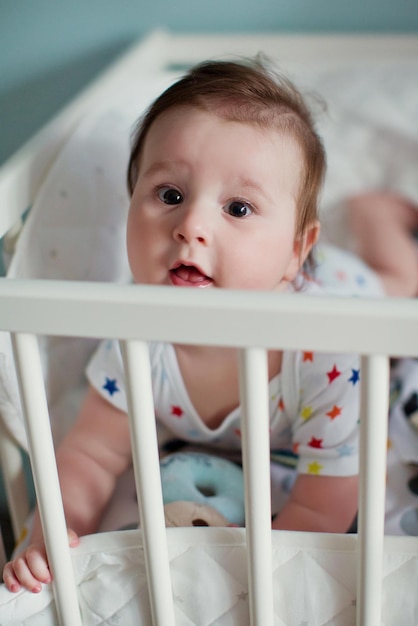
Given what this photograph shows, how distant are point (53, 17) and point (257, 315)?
1.16m

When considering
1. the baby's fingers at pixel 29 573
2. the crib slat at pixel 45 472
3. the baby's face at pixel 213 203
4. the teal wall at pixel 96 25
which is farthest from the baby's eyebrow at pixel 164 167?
the teal wall at pixel 96 25

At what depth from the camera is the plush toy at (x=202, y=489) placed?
0.80 m

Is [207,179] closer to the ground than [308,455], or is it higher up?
higher up

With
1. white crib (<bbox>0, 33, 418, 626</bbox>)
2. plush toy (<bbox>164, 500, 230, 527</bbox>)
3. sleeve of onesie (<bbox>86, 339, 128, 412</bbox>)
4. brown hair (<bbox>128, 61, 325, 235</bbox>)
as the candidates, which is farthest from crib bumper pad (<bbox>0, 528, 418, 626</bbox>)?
brown hair (<bbox>128, 61, 325, 235</bbox>)

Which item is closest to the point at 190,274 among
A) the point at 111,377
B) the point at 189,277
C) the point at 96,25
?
the point at 189,277

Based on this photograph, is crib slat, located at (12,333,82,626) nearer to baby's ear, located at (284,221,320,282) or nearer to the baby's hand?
the baby's hand

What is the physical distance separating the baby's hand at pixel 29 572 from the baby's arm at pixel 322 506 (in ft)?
0.78

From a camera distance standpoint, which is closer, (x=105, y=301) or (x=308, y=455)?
(x=105, y=301)

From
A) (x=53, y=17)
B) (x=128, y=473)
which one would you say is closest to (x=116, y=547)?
(x=128, y=473)

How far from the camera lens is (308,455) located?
83cm

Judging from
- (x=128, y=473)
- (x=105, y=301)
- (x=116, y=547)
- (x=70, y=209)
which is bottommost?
(x=128, y=473)

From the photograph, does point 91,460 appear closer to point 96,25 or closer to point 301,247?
point 301,247

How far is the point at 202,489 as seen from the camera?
0.89 metres

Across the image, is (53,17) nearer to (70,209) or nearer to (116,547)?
(70,209)
